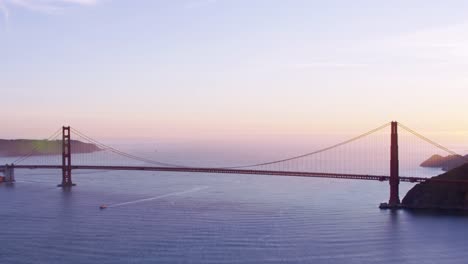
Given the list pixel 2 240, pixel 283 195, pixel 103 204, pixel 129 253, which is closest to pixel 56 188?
pixel 103 204

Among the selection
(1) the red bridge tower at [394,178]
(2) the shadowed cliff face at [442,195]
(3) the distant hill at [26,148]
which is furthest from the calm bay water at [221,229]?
(3) the distant hill at [26,148]

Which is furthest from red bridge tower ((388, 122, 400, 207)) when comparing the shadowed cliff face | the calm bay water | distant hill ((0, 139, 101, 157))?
distant hill ((0, 139, 101, 157))

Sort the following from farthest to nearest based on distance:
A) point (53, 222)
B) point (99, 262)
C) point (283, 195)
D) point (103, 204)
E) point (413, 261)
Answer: point (283, 195)
point (103, 204)
point (53, 222)
point (413, 261)
point (99, 262)

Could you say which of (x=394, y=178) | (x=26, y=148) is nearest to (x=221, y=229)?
(x=394, y=178)

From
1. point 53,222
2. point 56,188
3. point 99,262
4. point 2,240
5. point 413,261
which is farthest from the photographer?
point 56,188

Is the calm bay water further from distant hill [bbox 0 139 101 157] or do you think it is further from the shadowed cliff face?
distant hill [bbox 0 139 101 157]

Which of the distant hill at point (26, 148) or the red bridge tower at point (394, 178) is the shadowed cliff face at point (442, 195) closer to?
the red bridge tower at point (394, 178)

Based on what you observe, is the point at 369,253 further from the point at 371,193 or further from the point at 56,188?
the point at 56,188
